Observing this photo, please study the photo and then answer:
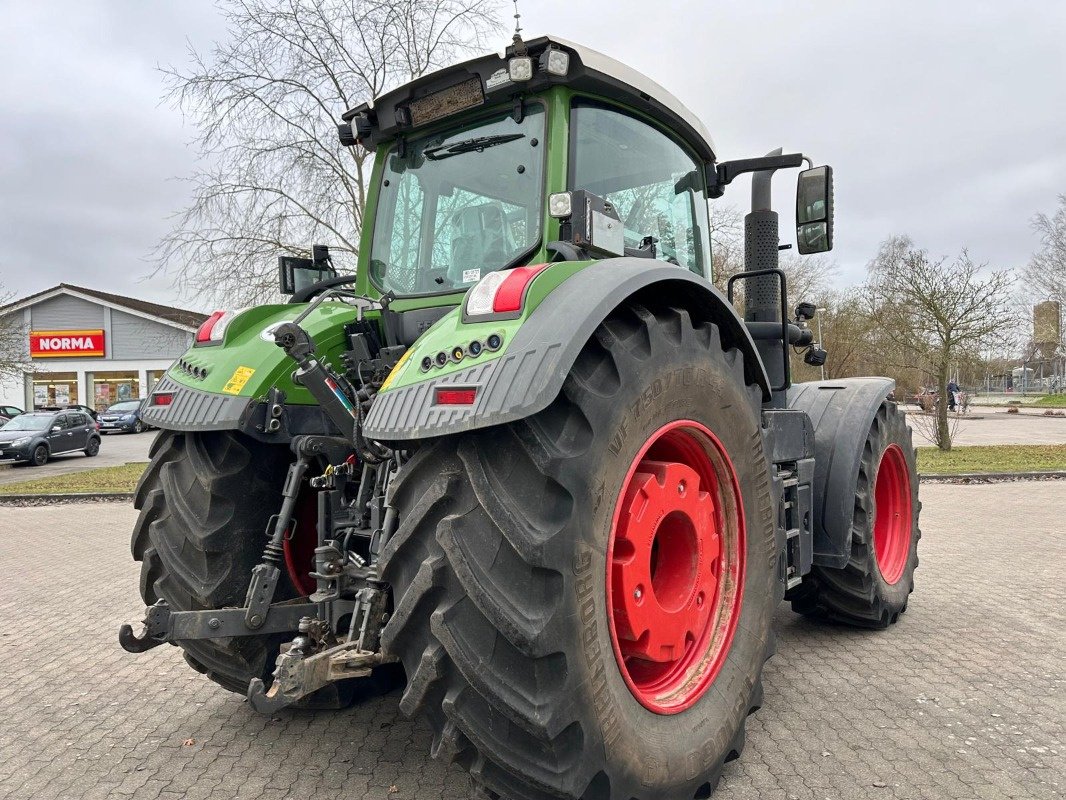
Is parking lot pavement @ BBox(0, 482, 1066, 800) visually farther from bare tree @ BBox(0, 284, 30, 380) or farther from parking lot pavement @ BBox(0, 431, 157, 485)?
bare tree @ BBox(0, 284, 30, 380)

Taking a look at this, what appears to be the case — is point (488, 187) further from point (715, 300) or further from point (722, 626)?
point (722, 626)

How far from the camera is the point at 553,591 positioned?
6.16 ft

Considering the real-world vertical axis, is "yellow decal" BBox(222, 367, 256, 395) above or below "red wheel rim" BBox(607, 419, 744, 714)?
above

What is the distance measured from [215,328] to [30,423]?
2160 centimetres

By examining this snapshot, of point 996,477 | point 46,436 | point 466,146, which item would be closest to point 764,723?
point 466,146

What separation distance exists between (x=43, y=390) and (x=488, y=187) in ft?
141

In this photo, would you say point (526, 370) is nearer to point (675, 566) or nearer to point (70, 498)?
point (675, 566)

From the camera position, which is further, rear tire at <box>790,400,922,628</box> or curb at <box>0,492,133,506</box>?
curb at <box>0,492,133,506</box>

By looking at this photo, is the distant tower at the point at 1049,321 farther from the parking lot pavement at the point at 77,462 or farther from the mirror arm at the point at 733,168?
the mirror arm at the point at 733,168

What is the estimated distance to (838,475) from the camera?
3.85 m

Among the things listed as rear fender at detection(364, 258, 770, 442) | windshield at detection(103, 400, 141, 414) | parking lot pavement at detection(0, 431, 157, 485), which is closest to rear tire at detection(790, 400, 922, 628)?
rear fender at detection(364, 258, 770, 442)

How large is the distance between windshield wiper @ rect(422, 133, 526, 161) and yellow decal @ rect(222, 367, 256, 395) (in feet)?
3.99

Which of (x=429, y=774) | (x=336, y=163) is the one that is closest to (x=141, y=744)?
(x=429, y=774)

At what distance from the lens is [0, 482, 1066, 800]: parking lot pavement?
8.43ft
